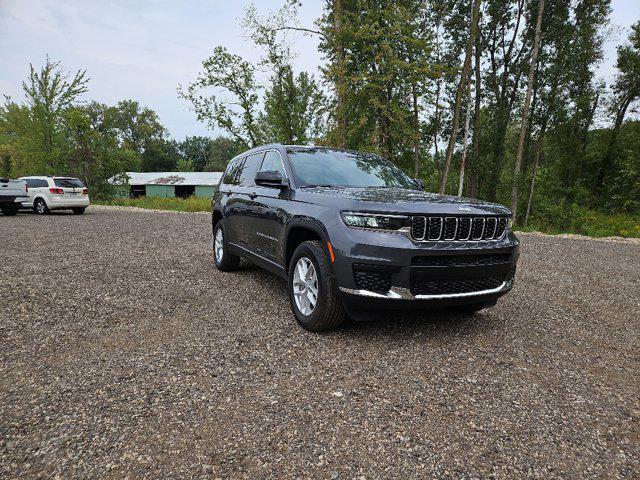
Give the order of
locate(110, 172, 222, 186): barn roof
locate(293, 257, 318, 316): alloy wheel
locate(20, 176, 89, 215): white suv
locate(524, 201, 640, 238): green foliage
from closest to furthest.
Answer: locate(293, 257, 318, 316): alloy wheel
locate(524, 201, 640, 238): green foliage
locate(20, 176, 89, 215): white suv
locate(110, 172, 222, 186): barn roof

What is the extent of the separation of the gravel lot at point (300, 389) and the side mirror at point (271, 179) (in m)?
1.40

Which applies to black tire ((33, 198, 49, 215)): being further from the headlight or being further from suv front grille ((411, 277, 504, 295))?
suv front grille ((411, 277, 504, 295))

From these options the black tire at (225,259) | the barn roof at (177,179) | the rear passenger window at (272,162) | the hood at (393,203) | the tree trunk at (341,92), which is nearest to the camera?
the hood at (393,203)

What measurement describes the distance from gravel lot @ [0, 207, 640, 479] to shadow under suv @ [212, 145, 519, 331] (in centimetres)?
44

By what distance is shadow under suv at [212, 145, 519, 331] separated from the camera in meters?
3.09

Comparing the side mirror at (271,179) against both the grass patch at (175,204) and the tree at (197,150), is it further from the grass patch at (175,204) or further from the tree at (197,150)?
the tree at (197,150)

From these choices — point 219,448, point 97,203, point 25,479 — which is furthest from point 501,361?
point 97,203

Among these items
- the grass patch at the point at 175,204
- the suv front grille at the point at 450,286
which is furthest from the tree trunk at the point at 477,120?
the suv front grille at the point at 450,286

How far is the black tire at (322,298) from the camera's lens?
11.0ft

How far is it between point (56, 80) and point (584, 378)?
3268 cm

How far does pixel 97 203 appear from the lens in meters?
28.5

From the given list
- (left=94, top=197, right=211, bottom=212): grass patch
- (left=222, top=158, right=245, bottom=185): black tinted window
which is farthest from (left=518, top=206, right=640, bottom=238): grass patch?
(left=94, top=197, right=211, bottom=212): grass patch

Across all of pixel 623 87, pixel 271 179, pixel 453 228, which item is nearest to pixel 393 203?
pixel 453 228

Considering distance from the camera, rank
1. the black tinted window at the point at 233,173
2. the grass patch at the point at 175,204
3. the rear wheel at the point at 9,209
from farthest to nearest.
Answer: the grass patch at the point at 175,204 → the rear wheel at the point at 9,209 → the black tinted window at the point at 233,173
